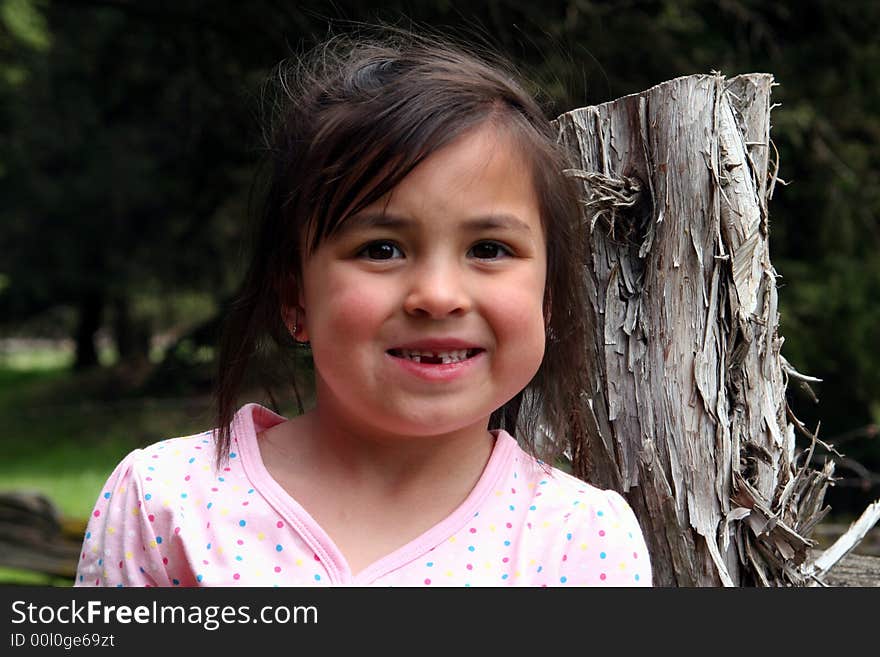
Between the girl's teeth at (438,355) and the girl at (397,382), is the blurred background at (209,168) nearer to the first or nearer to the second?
the girl at (397,382)

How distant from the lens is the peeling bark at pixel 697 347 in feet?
6.12

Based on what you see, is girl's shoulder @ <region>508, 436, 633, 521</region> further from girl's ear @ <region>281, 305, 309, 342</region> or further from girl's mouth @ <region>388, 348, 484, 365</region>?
girl's ear @ <region>281, 305, 309, 342</region>

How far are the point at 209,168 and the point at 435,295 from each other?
7.19m

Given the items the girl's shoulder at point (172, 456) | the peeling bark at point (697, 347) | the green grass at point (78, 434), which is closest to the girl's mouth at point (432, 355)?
the girl's shoulder at point (172, 456)

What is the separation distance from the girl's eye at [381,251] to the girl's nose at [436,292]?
46 mm

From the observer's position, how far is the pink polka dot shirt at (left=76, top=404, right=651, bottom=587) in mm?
1529

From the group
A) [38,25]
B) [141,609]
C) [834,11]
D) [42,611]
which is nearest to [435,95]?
[141,609]

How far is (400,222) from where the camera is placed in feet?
4.86

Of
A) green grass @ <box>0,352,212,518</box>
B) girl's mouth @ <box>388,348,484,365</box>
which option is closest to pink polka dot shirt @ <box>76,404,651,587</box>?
girl's mouth @ <box>388,348,484,365</box>

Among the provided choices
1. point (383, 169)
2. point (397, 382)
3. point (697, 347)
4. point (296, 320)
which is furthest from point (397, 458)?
point (697, 347)

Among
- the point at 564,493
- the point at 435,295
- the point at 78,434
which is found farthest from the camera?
the point at 78,434

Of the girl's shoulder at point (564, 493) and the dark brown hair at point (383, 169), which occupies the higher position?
the dark brown hair at point (383, 169)

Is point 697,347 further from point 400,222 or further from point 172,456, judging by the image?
point 172,456

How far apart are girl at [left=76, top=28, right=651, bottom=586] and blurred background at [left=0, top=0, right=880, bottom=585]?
346 millimetres
